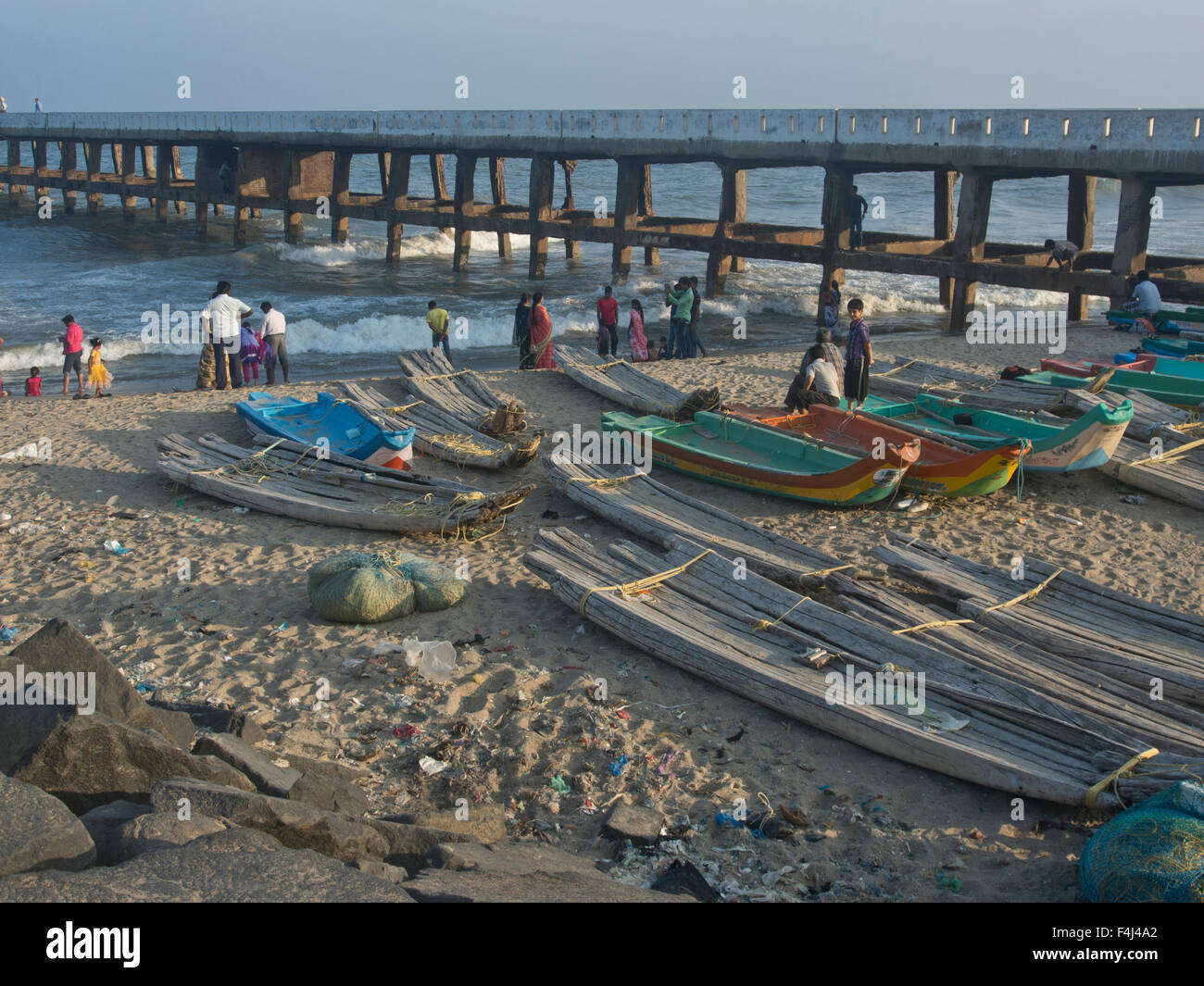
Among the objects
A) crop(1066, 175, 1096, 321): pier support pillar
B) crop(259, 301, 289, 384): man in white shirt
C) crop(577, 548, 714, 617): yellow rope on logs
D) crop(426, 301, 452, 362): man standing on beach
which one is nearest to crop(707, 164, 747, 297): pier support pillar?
crop(1066, 175, 1096, 321): pier support pillar

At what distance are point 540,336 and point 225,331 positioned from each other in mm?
5023

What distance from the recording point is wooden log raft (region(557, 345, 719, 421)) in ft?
Answer: 43.9

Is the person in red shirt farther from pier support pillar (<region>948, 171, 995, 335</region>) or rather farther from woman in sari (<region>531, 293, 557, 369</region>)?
pier support pillar (<region>948, 171, 995, 335</region>)

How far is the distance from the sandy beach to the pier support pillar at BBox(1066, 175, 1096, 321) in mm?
12206

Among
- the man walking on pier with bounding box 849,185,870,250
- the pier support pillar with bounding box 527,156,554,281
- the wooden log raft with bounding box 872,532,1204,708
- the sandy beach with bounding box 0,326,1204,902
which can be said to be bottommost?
the sandy beach with bounding box 0,326,1204,902

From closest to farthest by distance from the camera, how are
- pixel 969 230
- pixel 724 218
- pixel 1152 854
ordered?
pixel 1152 854
pixel 969 230
pixel 724 218

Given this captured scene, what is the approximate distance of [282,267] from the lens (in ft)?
120

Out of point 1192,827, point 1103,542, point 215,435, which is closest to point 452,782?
point 1192,827

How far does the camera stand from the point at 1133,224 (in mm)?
19578

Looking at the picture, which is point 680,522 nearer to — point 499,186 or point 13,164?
point 499,186

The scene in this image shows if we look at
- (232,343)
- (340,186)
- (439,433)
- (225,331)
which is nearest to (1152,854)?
(439,433)

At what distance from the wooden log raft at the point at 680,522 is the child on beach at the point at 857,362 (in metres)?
3.45

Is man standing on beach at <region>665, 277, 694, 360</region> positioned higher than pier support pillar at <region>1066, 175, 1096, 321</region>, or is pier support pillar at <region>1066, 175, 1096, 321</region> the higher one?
pier support pillar at <region>1066, 175, 1096, 321</region>

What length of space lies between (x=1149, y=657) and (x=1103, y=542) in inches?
135
